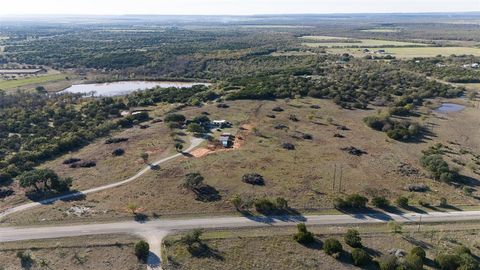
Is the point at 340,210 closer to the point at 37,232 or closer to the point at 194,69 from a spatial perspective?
the point at 37,232

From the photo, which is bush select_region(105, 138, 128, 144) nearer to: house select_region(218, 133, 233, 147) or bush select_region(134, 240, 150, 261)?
house select_region(218, 133, 233, 147)

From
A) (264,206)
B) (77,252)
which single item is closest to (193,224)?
(264,206)

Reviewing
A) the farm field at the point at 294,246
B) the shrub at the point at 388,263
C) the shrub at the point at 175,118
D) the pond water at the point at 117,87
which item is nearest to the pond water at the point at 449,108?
the farm field at the point at 294,246

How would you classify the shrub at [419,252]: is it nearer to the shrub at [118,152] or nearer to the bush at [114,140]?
the shrub at [118,152]

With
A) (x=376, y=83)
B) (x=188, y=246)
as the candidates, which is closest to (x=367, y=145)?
(x=188, y=246)

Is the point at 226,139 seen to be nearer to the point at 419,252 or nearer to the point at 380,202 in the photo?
the point at 380,202

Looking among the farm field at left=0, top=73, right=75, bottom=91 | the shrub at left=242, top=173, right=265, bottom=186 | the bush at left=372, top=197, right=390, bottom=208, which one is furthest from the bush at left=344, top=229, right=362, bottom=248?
the farm field at left=0, top=73, right=75, bottom=91

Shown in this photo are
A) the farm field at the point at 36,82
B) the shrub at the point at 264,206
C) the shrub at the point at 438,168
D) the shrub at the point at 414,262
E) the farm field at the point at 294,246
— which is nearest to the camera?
the shrub at the point at 414,262
